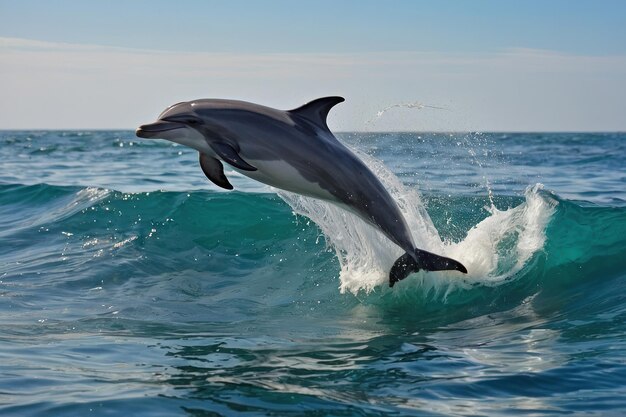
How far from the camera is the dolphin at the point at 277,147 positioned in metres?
8.38

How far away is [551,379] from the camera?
23.5 feet

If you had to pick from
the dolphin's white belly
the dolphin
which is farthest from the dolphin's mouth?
the dolphin's white belly

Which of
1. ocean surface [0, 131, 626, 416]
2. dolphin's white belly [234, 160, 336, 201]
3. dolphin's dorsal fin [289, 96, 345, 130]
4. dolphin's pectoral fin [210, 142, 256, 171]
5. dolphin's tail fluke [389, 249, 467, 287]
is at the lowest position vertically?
ocean surface [0, 131, 626, 416]

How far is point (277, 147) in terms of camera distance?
8555 millimetres

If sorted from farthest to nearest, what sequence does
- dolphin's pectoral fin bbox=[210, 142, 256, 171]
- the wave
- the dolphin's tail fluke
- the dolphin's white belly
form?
the wave < the dolphin's tail fluke < the dolphin's white belly < dolphin's pectoral fin bbox=[210, 142, 256, 171]

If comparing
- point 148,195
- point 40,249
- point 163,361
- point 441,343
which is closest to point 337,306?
point 441,343

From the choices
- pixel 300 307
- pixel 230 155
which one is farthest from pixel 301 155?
pixel 300 307

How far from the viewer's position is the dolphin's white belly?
28.2 feet

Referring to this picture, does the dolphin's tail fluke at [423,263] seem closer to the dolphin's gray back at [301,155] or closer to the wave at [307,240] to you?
the dolphin's gray back at [301,155]

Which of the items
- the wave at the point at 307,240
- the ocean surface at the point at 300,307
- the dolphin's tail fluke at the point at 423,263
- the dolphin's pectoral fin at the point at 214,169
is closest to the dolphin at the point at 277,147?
the dolphin's pectoral fin at the point at 214,169

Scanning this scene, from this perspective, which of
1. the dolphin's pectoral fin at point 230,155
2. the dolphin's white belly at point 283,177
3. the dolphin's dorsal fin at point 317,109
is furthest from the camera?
the dolphin's dorsal fin at point 317,109

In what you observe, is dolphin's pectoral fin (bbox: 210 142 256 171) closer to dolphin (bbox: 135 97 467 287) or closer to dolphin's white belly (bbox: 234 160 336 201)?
dolphin (bbox: 135 97 467 287)

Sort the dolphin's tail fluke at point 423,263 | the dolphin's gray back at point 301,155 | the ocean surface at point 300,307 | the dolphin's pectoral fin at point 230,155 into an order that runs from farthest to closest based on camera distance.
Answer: the dolphin's tail fluke at point 423,263 → the dolphin's gray back at point 301,155 → the dolphin's pectoral fin at point 230,155 → the ocean surface at point 300,307

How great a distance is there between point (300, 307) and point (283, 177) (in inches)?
112
